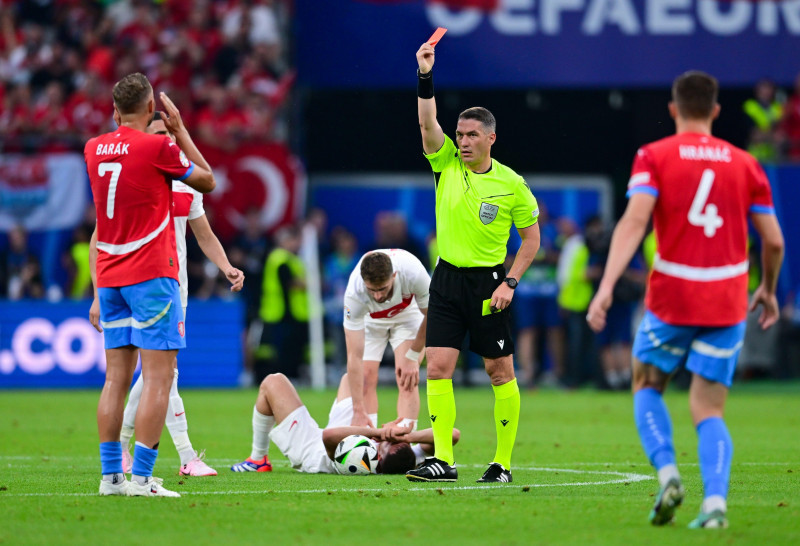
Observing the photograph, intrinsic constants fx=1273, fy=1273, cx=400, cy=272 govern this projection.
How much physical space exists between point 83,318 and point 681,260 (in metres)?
14.2

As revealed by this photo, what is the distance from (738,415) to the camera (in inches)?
601

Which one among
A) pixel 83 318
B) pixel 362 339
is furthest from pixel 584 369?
pixel 362 339

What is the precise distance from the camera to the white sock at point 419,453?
30.9 ft

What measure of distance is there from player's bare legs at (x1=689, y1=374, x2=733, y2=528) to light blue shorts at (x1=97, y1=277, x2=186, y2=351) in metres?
3.00

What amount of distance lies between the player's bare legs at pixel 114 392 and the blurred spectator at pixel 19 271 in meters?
13.2

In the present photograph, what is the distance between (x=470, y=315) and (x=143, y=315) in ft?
8.11

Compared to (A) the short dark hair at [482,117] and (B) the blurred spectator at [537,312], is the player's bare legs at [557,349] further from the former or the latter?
(A) the short dark hair at [482,117]

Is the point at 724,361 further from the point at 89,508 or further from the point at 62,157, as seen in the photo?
the point at 62,157

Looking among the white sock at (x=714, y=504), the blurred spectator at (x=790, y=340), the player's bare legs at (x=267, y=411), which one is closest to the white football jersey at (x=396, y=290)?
the player's bare legs at (x=267, y=411)

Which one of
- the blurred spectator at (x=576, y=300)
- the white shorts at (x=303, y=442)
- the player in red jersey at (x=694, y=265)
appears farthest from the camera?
the blurred spectator at (x=576, y=300)

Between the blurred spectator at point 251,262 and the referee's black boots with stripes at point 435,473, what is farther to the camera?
the blurred spectator at point 251,262

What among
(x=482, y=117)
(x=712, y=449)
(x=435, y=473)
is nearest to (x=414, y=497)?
(x=435, y=473)

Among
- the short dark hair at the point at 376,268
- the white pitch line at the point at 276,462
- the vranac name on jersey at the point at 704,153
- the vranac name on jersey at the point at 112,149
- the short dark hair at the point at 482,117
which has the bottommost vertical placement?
the white pitch line at the point at 276,462

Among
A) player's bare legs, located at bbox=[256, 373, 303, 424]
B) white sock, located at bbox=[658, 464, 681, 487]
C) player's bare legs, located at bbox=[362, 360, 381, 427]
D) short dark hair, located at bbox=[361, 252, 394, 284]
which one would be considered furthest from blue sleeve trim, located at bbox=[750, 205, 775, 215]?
player's bare legs, located at bbox=[362, 360, 381, 427]
